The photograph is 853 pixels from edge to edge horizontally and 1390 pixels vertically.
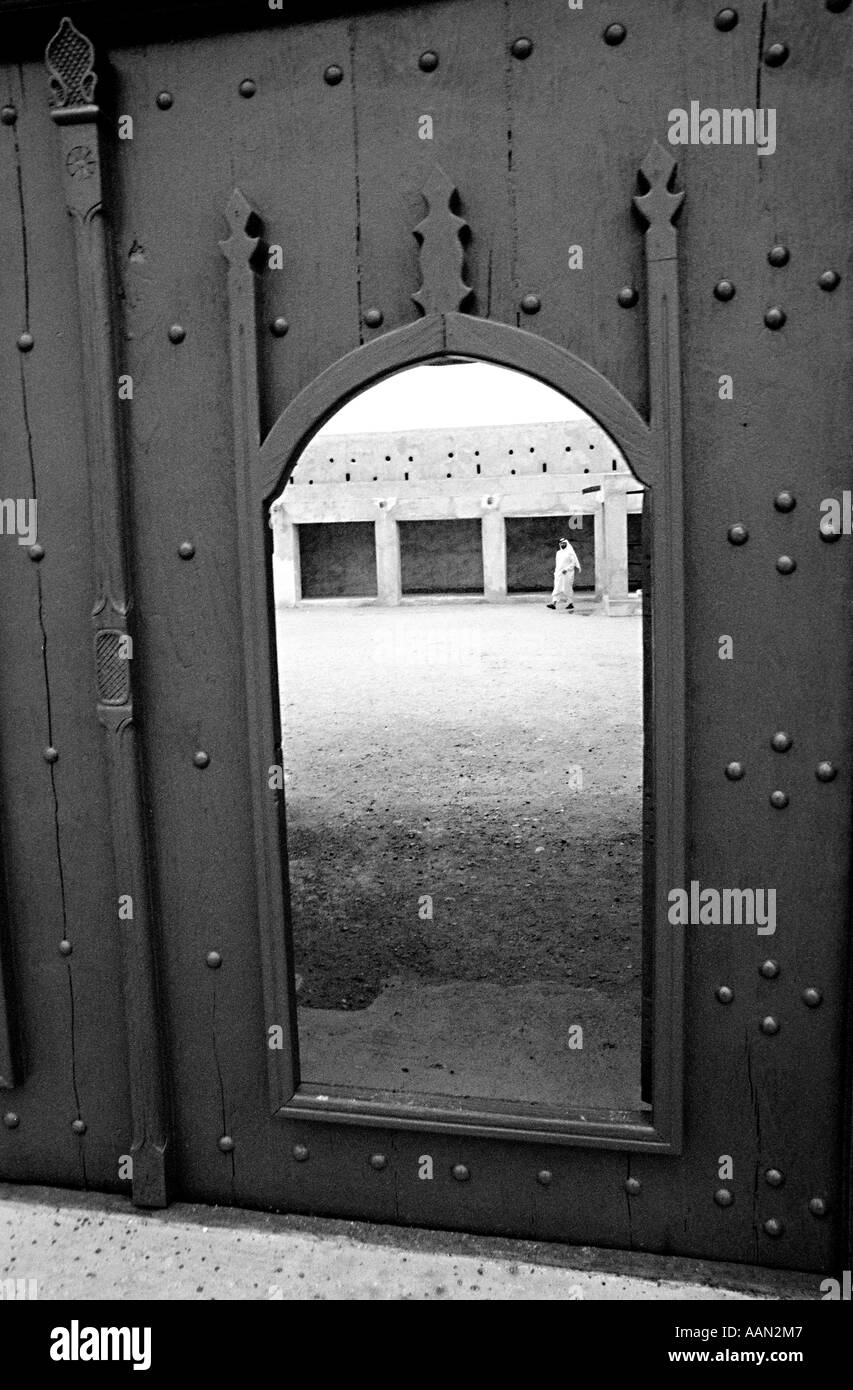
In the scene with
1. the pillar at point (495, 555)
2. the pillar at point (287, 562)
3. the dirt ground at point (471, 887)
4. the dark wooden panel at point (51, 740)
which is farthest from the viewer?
the pillar at point (287, 562)

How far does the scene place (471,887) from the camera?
4.63m

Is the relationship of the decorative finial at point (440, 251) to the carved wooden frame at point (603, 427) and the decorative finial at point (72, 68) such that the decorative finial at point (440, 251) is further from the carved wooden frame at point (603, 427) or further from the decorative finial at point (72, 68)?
the decorative finial at point (72, 68)

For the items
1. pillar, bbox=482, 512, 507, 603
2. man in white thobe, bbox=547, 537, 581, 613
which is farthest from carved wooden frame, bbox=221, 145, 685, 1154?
pillar, bbox=482, 512, 507, 603

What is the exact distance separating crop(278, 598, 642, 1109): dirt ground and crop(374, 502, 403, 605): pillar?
1207 cm

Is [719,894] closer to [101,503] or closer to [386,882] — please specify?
[101,503]

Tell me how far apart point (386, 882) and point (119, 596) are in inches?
112

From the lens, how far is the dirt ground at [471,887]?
3043 millimetres

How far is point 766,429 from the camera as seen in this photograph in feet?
6.41

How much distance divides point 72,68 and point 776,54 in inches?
60.6

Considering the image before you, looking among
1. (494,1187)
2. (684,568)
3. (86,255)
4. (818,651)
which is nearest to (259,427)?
(86,255)

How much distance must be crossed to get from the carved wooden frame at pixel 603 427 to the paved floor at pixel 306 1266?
29 centimetres

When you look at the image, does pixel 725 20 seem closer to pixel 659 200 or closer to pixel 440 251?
pixel 659 200

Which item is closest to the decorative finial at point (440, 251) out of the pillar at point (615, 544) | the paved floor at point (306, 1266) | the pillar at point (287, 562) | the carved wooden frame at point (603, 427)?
the carved wooden frame at point (603, 427)

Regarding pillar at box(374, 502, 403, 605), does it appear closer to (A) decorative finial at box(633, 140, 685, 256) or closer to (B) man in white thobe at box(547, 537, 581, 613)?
(B) man in white thobe at box(547, 537, 581, 613)
